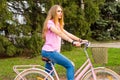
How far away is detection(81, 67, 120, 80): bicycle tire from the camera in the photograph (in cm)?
556

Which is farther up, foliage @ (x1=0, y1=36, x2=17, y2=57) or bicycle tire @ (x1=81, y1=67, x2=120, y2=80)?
bicycle tire @ (x1=81, y1=67, x2=120, y2=80)

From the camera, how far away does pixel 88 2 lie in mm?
12727

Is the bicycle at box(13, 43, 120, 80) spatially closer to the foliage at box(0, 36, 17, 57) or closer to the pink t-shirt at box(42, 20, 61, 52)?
the pink t-shirt at box(42, 20, 61, 52)

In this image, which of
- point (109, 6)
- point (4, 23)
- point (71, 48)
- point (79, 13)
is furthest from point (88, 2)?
point (109, 6)

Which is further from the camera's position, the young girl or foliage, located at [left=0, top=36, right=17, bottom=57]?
foliage, located at [left=0, top=36, right=17, bottom=57]

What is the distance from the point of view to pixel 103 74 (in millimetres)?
5605

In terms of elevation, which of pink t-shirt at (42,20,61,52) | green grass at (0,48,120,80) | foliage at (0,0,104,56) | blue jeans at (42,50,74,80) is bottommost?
green grass at (0,48,120,80)

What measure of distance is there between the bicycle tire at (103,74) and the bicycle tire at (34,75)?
1.80ft

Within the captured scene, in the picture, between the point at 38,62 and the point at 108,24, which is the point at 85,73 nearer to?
the point at 38,62

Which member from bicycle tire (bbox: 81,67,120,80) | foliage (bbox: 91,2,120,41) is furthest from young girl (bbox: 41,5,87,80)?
foliage (bbox: 91,2,120,41)

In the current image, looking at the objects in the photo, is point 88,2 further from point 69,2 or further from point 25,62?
point 25,62

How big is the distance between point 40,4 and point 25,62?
2.21 meters

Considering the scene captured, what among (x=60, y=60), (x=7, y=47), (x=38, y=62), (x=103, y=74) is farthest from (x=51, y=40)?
(x=7, y=47)

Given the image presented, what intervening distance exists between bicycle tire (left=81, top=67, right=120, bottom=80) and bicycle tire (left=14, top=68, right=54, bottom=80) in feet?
1.80
